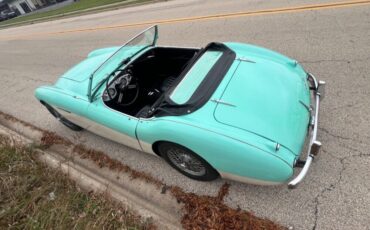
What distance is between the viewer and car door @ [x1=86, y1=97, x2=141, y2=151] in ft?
9.22

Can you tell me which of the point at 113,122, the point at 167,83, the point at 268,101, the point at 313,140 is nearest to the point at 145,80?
the point at 167,83

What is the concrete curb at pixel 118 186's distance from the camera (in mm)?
2773

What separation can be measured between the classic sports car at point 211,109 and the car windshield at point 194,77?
11 millimetres

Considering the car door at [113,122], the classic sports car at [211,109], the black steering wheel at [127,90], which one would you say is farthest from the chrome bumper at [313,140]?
the black steering wheel at [127,90]

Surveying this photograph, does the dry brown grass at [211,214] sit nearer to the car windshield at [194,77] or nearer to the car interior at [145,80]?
the car interior at [145,80]

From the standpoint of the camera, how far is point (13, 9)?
48.6 meters

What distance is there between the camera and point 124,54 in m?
3.61

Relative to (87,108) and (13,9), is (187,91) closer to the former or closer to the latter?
(87,108)

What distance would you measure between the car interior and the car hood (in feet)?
3.00

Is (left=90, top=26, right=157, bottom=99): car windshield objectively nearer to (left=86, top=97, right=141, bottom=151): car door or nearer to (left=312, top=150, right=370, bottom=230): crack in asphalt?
(left=86, top=97, right=141, bottom=151): car door

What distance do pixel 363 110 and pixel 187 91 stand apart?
236 centimetres

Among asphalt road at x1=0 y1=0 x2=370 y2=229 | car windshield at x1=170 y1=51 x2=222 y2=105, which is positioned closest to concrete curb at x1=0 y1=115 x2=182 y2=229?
asphalt road at x1=0 y1=0 x2=370 y2=229

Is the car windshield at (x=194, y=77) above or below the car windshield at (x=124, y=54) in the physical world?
below

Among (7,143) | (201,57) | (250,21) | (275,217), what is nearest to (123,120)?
(201,57)
